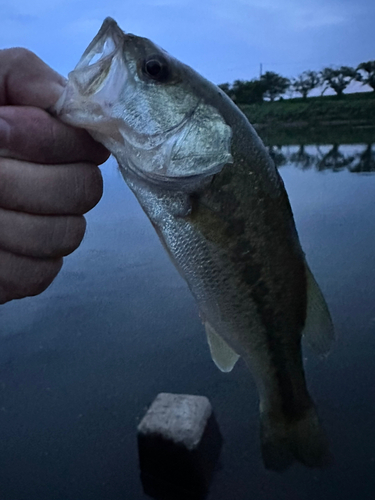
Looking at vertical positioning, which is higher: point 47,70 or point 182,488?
point 47,70

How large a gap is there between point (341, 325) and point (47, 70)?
3.74m

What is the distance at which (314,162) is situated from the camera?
15.0m

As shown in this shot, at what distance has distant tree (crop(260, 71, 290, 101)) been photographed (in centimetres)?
4586

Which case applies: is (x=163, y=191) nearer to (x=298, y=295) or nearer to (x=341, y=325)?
(x=298, y=295)

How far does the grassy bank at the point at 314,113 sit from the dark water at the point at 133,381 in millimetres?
31158

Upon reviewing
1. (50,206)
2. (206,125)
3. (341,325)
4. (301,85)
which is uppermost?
(301,85)

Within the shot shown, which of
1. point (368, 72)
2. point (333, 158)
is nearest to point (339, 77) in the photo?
point (368, 72)

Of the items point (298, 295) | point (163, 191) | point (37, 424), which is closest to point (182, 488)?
point (37, 424)

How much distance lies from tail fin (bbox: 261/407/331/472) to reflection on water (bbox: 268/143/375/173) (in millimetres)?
11708

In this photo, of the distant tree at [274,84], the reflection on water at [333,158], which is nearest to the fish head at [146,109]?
the reflection on water at [333,158]

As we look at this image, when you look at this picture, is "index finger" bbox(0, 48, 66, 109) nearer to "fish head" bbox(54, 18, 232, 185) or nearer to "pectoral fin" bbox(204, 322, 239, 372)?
"fish head" bbox(54, 18, 232, 185)

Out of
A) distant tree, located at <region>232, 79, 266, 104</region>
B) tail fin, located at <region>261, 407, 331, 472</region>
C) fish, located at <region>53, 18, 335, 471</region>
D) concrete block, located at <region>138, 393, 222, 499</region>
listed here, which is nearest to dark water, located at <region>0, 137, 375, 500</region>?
concrete block, located at <region>138, 393, 222, 499</region>

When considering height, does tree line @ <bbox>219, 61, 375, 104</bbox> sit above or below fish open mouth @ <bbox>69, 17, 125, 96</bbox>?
above

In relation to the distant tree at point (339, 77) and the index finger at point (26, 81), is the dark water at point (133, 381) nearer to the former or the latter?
the index finger at point (26, 81)
